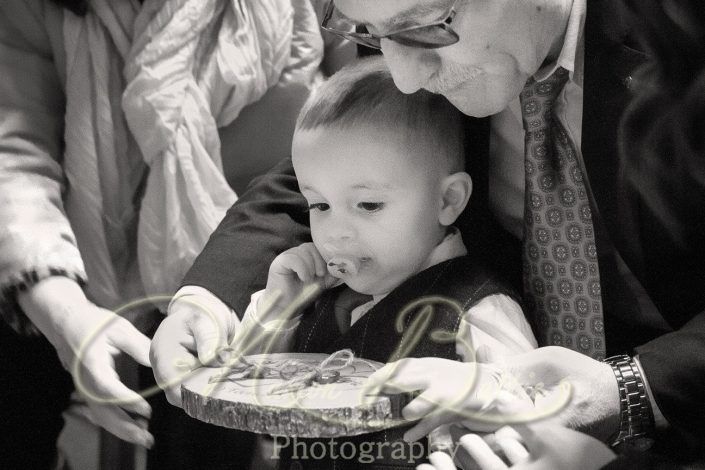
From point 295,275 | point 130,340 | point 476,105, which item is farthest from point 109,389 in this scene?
point 476,105

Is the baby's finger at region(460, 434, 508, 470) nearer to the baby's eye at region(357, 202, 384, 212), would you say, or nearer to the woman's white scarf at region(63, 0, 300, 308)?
the baby's eye at region(357, 202, 384, 212)

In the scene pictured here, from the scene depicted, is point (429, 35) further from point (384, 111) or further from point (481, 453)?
point (481, 453)

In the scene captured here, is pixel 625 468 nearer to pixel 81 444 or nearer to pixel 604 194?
pixel 604 194

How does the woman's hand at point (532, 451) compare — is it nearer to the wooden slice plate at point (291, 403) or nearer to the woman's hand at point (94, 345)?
the wooden slice plate at point (291, 403)

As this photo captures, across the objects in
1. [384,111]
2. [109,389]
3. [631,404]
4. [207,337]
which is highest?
[384,111]

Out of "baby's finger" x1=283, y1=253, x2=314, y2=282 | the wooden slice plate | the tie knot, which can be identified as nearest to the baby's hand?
"baby's finger" x1=283, y1=253, x2=314, y2=282

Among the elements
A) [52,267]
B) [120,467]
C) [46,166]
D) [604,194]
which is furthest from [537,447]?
[46,166]

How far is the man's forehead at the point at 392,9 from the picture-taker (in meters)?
0.57

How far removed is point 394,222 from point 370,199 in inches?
1.0

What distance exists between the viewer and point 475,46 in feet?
1.94

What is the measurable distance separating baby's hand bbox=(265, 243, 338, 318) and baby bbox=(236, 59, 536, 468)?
3cm

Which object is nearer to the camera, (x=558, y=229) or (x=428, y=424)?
(x=428, y=424)

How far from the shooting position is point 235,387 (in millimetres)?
Result: 587

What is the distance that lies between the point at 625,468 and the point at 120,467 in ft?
1.53
